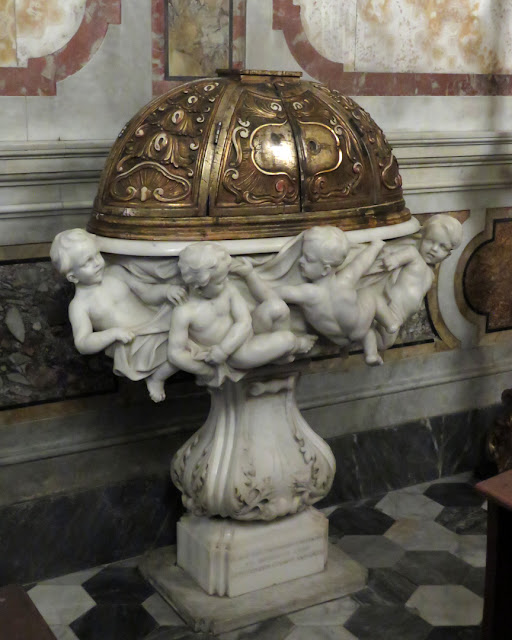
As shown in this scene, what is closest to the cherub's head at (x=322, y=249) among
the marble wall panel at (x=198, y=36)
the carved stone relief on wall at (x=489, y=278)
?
the marble wall panel at (x=198, y=36)

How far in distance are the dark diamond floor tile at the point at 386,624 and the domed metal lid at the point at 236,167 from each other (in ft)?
4.17

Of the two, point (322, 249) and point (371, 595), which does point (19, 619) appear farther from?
point (371, 595)

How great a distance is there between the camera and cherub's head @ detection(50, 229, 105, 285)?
8.55ft

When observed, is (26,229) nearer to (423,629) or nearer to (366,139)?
(366,139)

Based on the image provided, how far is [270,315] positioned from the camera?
272 centimetres

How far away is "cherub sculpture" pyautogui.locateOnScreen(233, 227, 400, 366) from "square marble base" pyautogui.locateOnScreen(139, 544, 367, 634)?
856mm

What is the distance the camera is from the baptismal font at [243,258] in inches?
104

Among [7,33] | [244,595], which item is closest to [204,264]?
[7,33]

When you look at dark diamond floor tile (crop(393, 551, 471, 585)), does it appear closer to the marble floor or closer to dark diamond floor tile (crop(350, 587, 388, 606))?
the marble floor

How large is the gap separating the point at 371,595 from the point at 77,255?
1543 mm

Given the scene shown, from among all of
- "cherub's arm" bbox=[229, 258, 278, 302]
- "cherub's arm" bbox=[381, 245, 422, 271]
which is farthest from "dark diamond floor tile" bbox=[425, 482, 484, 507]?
"cherub's arm" bbox=[229, 258, 278, 302]

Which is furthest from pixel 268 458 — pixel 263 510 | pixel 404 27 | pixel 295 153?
pixel 404 27

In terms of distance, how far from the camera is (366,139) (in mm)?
2887

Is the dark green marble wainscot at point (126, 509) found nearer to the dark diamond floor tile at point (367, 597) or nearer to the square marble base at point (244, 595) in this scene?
the square marble base at point (244, 595)
